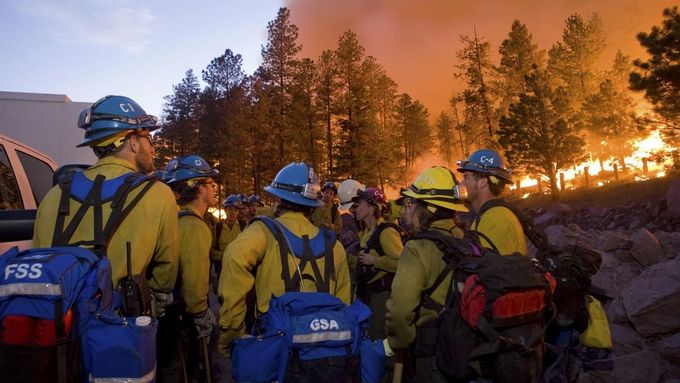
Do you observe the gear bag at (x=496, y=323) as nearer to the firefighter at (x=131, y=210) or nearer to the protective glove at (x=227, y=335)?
the protective glove at (x=227, y=335)

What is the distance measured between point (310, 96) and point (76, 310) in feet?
128

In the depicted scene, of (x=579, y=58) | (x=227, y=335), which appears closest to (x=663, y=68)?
(x=227, y=335)

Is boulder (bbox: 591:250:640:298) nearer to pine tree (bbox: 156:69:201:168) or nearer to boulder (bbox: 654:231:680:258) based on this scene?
boulder (bbox: 654:231:680:258)

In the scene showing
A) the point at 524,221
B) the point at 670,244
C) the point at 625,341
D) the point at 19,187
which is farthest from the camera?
the point at 670,244

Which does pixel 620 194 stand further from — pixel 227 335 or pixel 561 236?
pixel 227 335

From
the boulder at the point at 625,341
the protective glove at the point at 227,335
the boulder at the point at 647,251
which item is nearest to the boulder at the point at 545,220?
the boulder at the point at 647,251

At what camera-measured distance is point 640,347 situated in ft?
19.3

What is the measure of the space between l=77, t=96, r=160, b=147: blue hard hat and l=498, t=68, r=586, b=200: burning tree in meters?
34.6

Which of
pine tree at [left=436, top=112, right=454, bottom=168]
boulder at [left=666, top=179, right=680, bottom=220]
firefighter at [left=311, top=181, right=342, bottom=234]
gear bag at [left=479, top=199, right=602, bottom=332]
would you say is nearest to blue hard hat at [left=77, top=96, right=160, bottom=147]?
gear bag at [left=479, top=199, right=602, bottom=332]

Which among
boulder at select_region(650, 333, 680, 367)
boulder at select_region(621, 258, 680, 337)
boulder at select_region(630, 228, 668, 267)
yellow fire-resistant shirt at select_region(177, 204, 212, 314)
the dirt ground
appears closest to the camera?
yellow fire-resistant shirt at select_region(177, 204, 212, 314)

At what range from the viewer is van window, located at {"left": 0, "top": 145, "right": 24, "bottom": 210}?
12.9 feet

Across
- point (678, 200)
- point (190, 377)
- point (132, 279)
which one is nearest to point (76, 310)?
point (132, 279)

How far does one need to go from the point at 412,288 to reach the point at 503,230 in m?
1.15

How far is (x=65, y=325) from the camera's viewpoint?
6.56 ft
